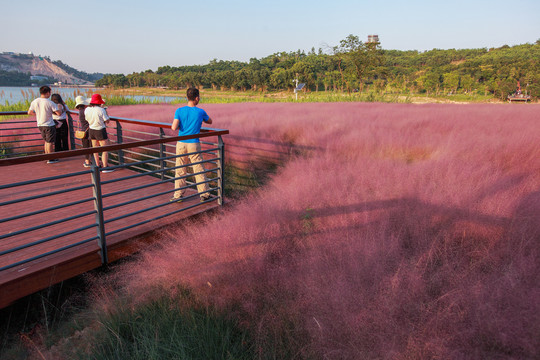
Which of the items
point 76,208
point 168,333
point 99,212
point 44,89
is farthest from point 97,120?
point 168,333

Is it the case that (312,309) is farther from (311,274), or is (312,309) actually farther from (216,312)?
(216,312)

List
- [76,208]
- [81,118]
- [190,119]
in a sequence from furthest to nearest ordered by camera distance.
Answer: [81,118]
[190,119]
[76,208]

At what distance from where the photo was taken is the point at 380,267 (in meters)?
2.13

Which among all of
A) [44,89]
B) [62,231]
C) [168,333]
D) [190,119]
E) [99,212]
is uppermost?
[44,89]

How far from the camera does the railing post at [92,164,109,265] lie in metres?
2.87

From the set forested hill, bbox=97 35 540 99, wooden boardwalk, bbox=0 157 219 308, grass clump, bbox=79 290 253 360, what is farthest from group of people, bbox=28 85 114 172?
forested hill, bbox=97 35 540 99

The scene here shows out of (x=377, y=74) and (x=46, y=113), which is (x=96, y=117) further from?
(x=377, y=74)

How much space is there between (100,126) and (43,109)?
123 centimetres

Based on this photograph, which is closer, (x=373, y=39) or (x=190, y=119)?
(x=190, y=119)

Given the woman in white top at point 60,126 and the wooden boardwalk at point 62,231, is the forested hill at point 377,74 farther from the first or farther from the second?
the wooden boardwalk at point 62,231

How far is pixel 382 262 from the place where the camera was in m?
2.18

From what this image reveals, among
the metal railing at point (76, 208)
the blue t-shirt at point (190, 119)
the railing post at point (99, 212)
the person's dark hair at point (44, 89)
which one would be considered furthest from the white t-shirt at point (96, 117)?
the railing post at point (99, 212)

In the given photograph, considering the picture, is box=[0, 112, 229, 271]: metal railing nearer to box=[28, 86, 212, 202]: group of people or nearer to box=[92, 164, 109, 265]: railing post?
box=[92, 164, 109, 265]: railing post


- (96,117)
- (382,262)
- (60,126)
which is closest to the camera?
(382,262)
